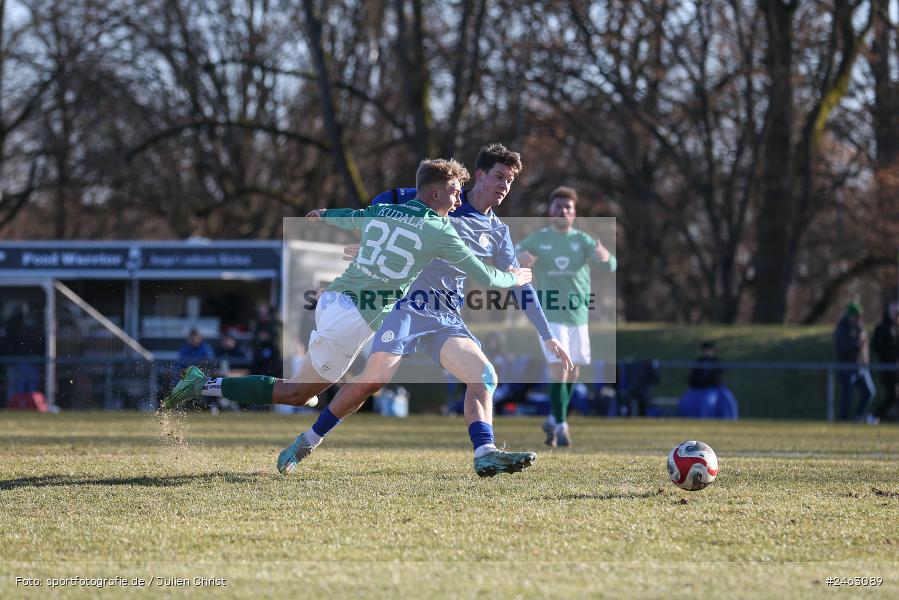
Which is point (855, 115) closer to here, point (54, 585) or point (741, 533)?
point (741, 533)

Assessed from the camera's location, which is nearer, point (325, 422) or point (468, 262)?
point (468, 262)

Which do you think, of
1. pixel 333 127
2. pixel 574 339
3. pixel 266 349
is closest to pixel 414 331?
pixel 574 339

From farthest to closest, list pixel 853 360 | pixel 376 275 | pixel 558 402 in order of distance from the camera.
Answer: pixel 853 360, pixel 558 402, pixel 376 275

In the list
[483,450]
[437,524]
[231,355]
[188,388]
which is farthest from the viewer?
[231,355]

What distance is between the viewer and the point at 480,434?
7820 mm

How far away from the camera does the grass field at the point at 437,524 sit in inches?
198

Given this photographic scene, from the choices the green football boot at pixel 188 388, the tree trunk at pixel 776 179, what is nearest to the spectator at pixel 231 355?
the tree trunk at pixel 776 179

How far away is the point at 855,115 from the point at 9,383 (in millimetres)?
18860

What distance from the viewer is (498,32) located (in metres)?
27.4

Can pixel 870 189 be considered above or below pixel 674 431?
above

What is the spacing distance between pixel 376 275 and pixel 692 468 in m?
2.26

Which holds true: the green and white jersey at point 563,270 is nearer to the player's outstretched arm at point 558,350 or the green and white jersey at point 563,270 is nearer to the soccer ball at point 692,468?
the player's outstretched arm at point 558,350

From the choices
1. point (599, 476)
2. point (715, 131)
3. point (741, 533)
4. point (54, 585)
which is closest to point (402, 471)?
point (599, 476)

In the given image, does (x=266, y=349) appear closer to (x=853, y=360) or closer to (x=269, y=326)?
(x=269, y=326)
